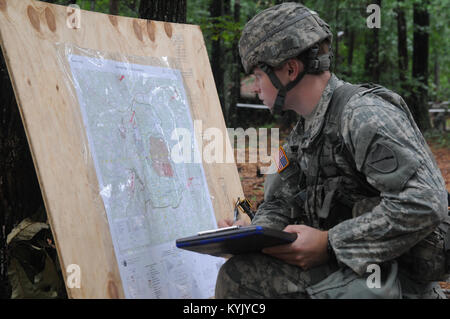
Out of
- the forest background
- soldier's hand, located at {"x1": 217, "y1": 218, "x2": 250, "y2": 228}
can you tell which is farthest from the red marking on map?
the forest background

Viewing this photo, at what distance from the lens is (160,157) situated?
9.11ft

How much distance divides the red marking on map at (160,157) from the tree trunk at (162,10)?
1757mm

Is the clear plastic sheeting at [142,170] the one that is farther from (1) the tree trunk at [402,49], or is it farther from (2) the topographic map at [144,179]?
(1) the tree trunk at [402,49]

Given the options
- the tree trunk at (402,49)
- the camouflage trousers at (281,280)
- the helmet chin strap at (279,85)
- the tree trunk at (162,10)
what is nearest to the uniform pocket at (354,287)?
the camouflage trousers at (281,280)

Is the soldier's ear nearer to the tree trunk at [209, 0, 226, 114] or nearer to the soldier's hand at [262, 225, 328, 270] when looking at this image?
the soldier's hand at [262, 225, 328, 270]

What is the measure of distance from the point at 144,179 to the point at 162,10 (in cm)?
210

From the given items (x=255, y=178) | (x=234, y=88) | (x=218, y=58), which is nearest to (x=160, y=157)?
(x=255, y=178)

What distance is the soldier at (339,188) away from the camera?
1.92 m

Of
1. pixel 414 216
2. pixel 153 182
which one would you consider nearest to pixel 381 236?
pixel 414 216

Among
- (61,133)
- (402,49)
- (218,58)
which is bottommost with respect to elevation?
(61,133)

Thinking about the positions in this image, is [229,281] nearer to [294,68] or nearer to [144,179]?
[144,179]

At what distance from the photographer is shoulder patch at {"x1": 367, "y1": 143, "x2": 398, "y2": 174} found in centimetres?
190
